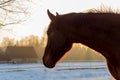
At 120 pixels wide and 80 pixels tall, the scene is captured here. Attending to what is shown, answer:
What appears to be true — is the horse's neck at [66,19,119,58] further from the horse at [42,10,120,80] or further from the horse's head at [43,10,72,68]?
the horse's head at [43,10,72,68]

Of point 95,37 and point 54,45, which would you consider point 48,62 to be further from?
point 95,37

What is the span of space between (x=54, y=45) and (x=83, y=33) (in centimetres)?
39

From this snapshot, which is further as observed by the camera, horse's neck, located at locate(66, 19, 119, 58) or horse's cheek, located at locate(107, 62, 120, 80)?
horse's neck, located at locate(66, 19, 119, 58)

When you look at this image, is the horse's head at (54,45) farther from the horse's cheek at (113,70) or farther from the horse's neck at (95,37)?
the horse's cheek at (113,70)

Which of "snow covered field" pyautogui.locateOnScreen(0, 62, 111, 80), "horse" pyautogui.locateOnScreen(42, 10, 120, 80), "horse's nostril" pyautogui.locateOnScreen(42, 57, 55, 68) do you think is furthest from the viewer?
"snow covered field" pyautogui.locateOnScreen(0, 62, 111, 80)

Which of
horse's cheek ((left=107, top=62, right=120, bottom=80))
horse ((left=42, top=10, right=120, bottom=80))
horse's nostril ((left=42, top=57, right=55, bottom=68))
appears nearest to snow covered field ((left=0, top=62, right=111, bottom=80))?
horse's nostril ((left=42, top=57, right=55, bottom=68))

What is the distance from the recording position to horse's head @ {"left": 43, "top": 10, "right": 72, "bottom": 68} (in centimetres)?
457

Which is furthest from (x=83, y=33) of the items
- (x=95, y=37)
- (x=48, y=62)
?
(x=48, y=62)

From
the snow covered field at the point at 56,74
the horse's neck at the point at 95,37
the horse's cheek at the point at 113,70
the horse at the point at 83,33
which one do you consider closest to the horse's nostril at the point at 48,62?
the horse at the point at 83,33

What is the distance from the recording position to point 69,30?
Result: 4.64 metres

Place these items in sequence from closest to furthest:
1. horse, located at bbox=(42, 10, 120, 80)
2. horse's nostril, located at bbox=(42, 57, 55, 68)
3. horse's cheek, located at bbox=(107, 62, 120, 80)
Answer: horse's cheek, located at bbox=(107, 62, 120, 80)
horse, located at bbox=(42, 10, 120, 80)
horse's nostril, located at bbox=(42, 57, 55, 68)

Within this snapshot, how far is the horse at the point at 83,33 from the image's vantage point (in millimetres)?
4473

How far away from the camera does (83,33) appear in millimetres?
4629

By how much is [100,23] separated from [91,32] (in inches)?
6.1
